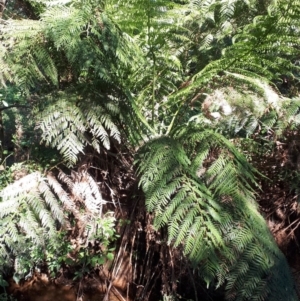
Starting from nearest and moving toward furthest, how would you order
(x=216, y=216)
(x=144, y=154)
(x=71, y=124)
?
(x=216, y=216)
(x=71, y=124)
(x=144, y=154)

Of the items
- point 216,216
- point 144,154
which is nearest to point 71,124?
point 144,154

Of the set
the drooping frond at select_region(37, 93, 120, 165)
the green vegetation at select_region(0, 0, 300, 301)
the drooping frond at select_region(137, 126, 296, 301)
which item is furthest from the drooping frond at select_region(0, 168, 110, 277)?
the drooping frond at select_region(137, 126, 296, 301)

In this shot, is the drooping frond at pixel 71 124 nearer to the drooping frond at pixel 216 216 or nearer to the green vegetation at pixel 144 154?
the green vegetation at pixel 144 154

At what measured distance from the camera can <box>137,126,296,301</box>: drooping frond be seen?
4.31ft

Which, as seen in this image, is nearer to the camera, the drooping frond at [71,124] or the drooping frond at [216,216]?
the drooping frond at [216,216]

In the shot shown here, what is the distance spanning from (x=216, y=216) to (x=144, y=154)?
43 cm

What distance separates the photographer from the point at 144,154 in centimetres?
162

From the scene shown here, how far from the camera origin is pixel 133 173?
188 cm

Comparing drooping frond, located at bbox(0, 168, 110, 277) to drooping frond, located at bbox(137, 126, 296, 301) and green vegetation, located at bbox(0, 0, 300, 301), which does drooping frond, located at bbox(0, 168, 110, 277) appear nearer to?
green vegetation, located at bbox(0, 0, 300, 301)

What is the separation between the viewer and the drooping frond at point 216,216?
4.31ft

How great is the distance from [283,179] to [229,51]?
738 millimetres

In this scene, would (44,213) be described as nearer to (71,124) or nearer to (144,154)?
(71,124)

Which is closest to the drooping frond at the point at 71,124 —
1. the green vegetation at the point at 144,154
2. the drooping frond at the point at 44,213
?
the green vegetation at the point at 144,154

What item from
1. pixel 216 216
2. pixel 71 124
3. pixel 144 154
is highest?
pixel 71 124
